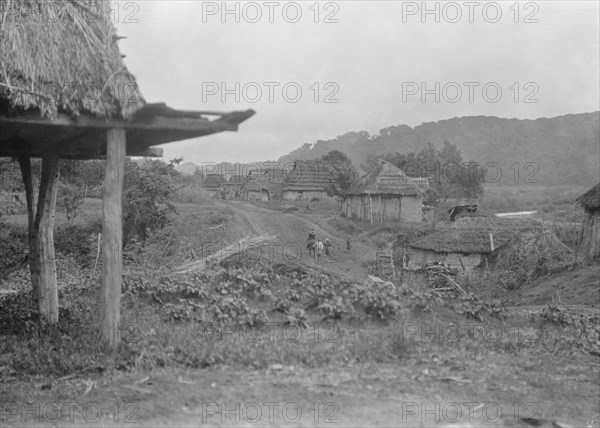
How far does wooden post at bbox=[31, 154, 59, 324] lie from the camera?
863 centimetres

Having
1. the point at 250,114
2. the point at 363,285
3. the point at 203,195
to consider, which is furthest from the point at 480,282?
the point at 203,195

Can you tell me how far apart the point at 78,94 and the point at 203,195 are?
31.9 meters

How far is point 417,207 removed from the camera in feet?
117

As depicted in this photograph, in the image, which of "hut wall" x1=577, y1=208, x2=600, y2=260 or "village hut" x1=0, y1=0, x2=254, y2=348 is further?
"hut wall" x1=577, y1=208, x2=600, y2=260

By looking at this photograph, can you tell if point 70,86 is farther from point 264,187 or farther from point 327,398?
point 264,187

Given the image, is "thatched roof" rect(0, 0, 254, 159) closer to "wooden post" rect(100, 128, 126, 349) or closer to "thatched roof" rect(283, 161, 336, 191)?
"wooden post" rect(100, 128, 126, 349)

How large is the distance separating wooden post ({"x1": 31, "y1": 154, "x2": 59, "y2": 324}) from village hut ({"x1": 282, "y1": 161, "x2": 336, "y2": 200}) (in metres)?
43.1

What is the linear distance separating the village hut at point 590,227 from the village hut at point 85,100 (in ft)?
45.6

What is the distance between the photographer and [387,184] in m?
35.9

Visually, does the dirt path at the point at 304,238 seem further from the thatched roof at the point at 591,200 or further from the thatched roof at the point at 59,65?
the thatched roof at the point at 59,65

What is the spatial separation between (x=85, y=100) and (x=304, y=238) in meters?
23.4

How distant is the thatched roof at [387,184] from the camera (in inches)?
1391

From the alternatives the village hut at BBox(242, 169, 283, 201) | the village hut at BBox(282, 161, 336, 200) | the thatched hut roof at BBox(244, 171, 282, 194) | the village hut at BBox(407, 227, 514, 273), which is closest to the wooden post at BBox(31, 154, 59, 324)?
the village hut at BBox(407, 227, 514, 273)

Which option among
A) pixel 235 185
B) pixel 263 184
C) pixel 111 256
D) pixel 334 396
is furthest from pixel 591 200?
pixel 235 185
